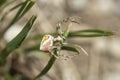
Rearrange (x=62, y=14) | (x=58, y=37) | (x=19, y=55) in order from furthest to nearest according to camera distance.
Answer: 1. (x=62, y=14)
2. (x=19, y=55)
3. (x=58, y=37)

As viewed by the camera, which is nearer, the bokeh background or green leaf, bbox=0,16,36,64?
green leaf, bbox=0,16,36,64

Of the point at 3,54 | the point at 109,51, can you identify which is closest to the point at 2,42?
the point at 3,54

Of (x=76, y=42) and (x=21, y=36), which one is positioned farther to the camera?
(x=76, y=42)

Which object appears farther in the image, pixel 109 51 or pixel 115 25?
pixel 115 25

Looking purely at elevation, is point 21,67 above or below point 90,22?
below

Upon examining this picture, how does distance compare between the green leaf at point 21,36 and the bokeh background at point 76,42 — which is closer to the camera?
the green leaf at point 21,36

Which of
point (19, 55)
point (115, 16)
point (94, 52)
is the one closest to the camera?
point (19, 55)

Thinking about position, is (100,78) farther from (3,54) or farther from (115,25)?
(3,54)

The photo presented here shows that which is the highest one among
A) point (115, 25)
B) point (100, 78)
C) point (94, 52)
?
point (115, 25)
